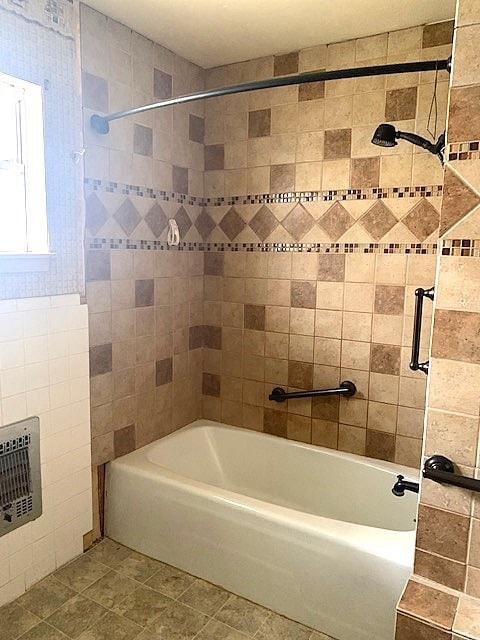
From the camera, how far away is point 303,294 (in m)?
2.66

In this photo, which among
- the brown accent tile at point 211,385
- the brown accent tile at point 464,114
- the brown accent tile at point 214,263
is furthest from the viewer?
the brown accent tile at point 211,385

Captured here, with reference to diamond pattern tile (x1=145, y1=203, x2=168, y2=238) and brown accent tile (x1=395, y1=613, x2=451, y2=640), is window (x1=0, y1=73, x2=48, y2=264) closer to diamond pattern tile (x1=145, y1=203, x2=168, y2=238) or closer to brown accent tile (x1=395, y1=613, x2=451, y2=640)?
diamond pattern tile (x1=145, y1=203, x2=168, y2=238)

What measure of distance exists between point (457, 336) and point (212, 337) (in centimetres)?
182

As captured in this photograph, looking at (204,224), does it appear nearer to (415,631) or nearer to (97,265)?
(97,265)

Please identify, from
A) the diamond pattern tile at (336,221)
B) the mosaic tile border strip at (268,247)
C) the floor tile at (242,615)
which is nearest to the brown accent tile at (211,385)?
the mosaic tile border strip at (268,247)

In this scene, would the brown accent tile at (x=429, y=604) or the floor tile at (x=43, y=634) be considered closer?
the brown accent tile at (x=429, y=604)

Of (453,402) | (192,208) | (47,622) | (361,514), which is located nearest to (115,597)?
(47,622)

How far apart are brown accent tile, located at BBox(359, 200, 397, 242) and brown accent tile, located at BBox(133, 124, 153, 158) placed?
3.73 feet

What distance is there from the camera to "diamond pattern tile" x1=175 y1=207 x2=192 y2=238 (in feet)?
9.00

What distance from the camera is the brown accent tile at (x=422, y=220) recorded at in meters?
2.27

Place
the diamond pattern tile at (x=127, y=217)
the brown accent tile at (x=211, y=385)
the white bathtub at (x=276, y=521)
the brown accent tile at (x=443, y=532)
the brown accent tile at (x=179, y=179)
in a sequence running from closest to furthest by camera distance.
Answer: the brown accent tile at (x=443, y=532) → the white bathtub at (x=276, y=521) → the diamond pattern tile at (x=127, y=217) → the brown accent tile at (x=179, y=179) → the brown accent tile at (x=211, y=385)

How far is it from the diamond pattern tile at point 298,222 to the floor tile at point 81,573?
1873 millimetres

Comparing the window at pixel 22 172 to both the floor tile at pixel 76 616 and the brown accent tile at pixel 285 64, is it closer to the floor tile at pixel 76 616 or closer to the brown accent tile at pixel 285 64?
the brown accent tile at pixel 285 64

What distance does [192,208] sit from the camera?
9.32 feet
